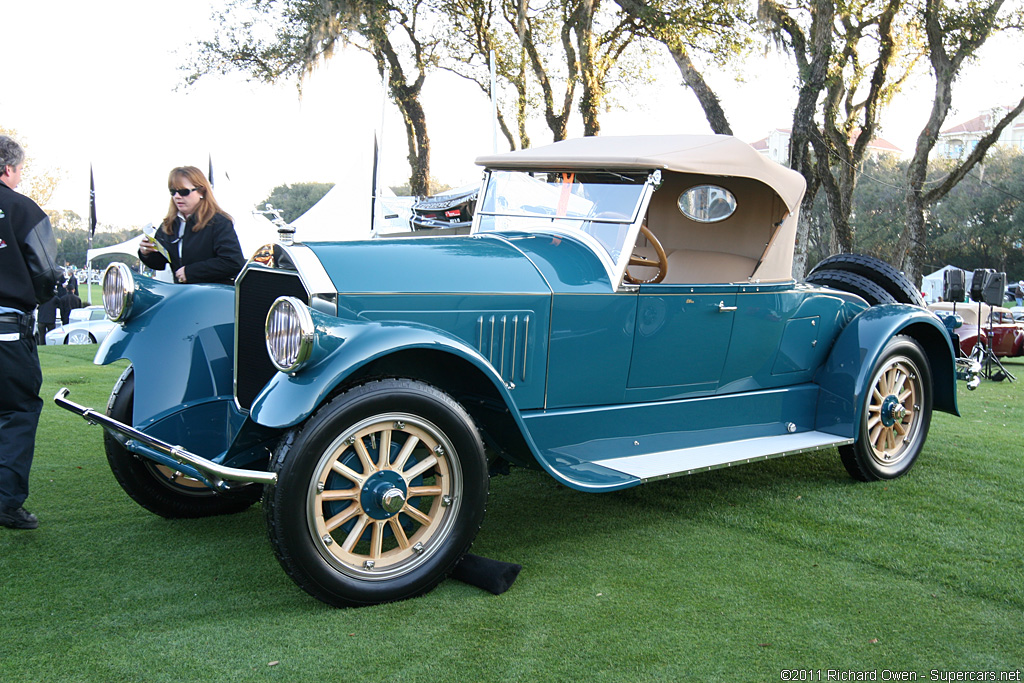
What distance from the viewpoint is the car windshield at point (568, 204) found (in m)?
3.92

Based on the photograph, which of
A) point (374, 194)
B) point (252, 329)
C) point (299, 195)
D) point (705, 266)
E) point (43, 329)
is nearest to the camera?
point (252, 329)

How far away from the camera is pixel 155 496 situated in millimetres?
3771

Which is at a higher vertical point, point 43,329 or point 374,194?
point 374,194

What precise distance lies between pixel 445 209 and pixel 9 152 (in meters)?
9.76

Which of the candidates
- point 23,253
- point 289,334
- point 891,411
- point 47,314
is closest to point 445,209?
point 47,314

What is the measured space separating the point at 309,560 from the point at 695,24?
1413 centimetres

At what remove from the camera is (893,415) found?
4.88 meters

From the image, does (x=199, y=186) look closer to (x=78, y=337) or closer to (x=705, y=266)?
(x=705, y=266)

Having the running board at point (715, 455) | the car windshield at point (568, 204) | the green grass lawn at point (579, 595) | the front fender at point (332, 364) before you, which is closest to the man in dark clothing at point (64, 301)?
the green grass lawn at point (579, 595)

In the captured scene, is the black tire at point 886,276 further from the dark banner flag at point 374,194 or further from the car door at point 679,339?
the dark banner flag at point 374,194

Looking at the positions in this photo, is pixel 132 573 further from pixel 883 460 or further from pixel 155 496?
pixel 883 460

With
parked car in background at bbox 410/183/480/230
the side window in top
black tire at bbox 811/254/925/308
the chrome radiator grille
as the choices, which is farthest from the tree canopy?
the chrome radiator grille

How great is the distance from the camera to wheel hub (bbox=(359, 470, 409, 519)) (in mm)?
2898

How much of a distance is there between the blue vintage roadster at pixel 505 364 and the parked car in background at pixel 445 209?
825cm
